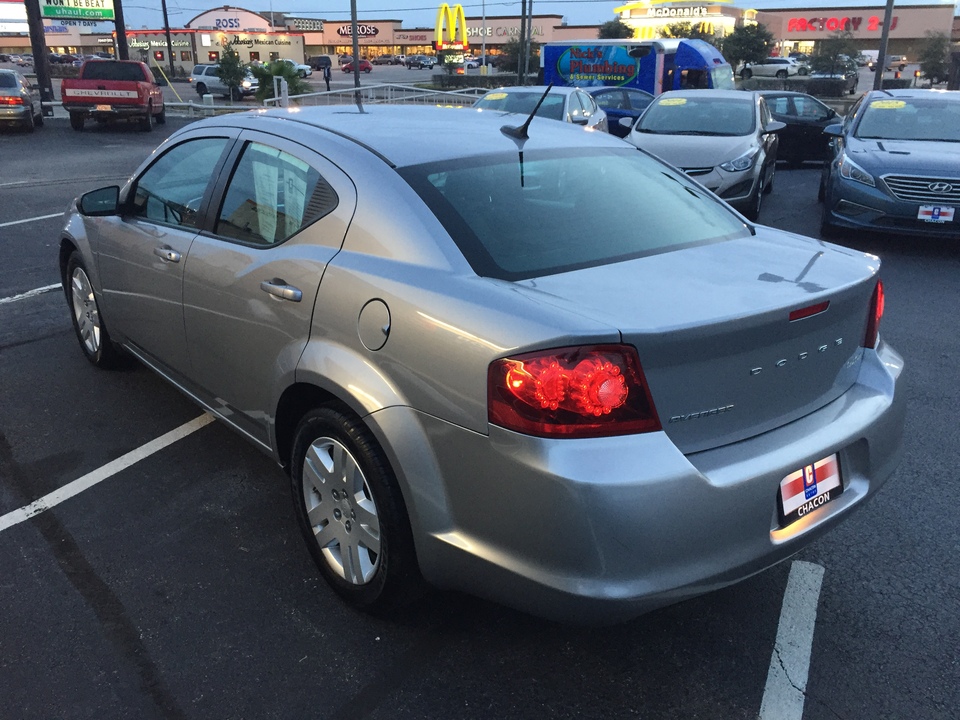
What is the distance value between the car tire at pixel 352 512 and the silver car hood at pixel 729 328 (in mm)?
732

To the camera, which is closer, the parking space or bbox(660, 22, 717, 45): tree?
the parking space

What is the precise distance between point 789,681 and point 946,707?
1.43 ft

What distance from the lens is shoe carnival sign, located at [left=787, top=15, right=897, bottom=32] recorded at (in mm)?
73438

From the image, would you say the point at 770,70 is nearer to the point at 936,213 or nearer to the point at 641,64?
the point at 641,64


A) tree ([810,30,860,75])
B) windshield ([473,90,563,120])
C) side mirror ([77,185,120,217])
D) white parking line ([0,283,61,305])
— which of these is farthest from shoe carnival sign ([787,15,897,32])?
side mirror ([77,185,120,217])

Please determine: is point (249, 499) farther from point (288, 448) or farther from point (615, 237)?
point (615, 237)

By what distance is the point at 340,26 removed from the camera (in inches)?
4190

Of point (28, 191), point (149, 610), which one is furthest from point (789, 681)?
point (28, 191)

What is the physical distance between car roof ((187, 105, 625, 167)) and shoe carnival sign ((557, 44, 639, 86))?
23.1 meters

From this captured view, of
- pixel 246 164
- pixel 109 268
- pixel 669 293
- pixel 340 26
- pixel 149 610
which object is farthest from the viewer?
pixel 340 26

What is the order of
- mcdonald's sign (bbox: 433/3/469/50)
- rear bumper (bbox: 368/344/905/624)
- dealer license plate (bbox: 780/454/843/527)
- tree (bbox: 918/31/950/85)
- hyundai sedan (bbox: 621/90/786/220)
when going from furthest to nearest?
mcdonald's sign (bbox: 433/3/469/50) < tree (bbox: 918/31/950/85) < hyundai sedan (bbox: 621/90/786/220) < dealer license plate (bbox: 780/454/843/527) < rear bumper (bbox: 368/344/905/624)

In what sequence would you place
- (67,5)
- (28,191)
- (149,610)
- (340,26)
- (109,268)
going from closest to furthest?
(149,610) < (109,268) < (28,191) < (67,5) < (340,26)

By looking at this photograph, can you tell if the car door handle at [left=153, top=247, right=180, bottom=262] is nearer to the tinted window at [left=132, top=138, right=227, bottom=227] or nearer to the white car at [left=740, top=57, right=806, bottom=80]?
the tinted window at [left=132, top=138, right=227, bottom=227]

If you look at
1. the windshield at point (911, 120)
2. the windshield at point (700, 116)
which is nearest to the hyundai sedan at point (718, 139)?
the windshield at point (700, 116)
